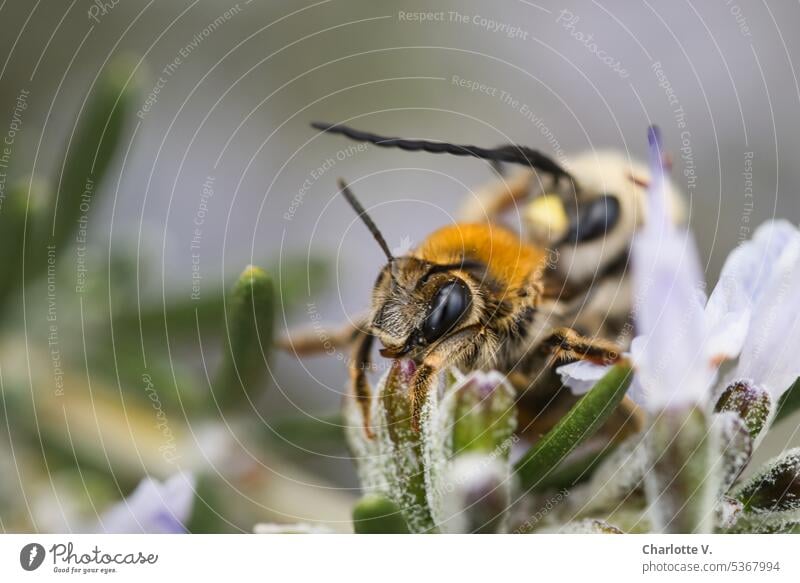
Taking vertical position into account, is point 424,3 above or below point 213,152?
above

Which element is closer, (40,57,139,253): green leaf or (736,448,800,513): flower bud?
(736,448,800,513): flower bud

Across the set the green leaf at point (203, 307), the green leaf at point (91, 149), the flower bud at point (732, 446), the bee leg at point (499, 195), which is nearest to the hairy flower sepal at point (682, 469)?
the flower bud at point (732, 446)

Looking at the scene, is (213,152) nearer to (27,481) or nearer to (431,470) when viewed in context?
(27,481)

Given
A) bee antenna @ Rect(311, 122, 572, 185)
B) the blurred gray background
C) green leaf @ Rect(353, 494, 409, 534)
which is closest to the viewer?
green leaf @ Rect(353, 494, 409, 534)

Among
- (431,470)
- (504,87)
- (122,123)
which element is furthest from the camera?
(504,87)

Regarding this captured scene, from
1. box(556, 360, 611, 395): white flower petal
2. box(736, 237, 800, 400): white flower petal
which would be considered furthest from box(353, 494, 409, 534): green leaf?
box(736, 237, 800, 400): white flower petal

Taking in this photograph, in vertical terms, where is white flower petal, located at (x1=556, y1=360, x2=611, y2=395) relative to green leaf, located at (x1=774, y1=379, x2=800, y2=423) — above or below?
above

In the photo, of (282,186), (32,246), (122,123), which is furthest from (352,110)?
(32,246)

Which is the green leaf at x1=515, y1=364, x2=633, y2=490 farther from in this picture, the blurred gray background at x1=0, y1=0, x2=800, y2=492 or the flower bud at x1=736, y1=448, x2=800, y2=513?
the blurred gray background at x1=0, y1=0, x2=800, y2=492
